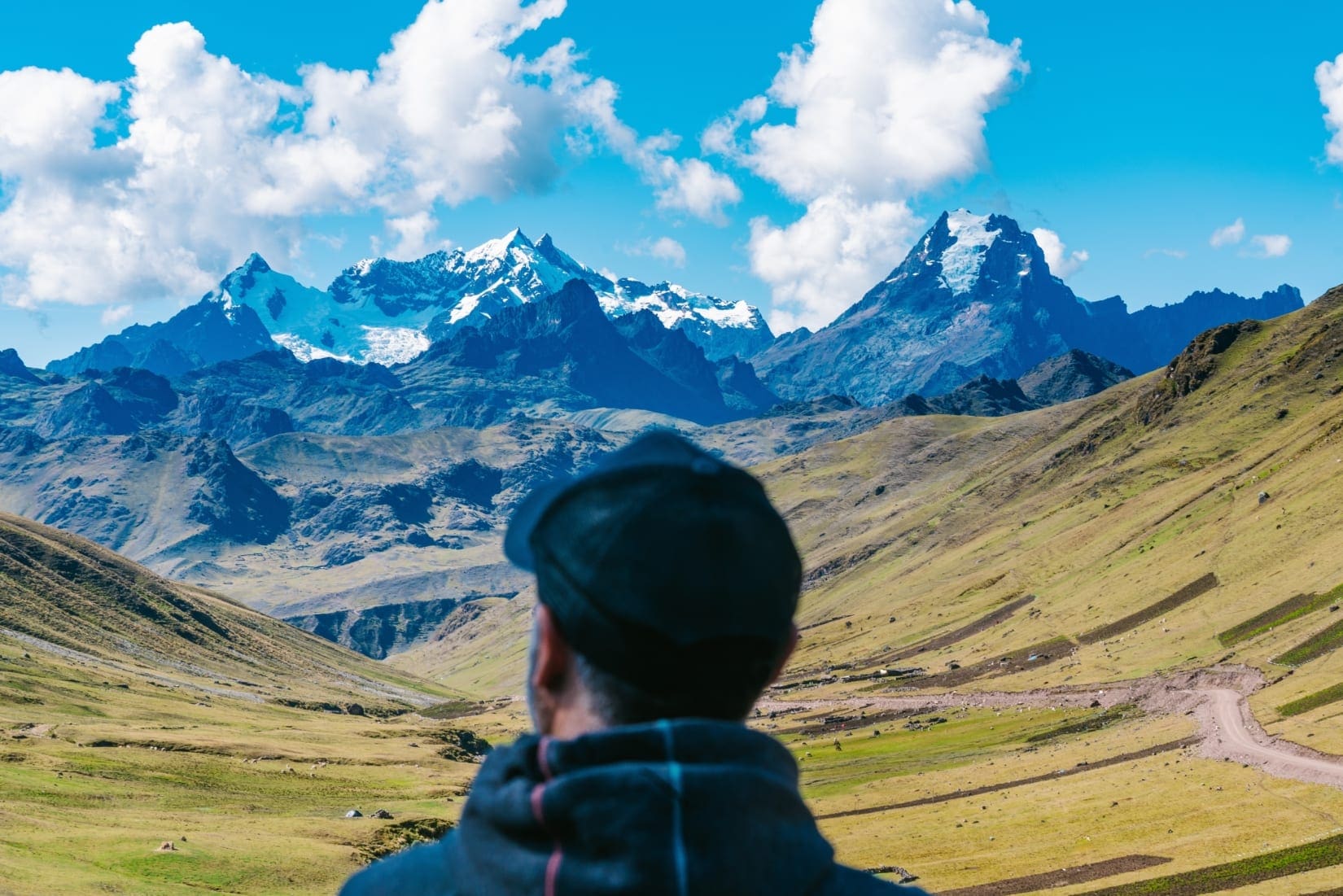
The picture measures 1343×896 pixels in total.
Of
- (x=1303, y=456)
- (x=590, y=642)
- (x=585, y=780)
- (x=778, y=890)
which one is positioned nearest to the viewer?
(x=585, y=780)

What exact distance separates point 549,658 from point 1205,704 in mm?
140658

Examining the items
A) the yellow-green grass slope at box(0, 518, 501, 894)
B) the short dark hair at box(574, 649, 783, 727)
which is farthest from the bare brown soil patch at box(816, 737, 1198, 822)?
the short dark hair at box(574, 649, 783, 727)

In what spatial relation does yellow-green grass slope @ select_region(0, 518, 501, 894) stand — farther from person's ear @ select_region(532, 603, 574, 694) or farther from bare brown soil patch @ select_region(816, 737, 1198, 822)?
person's ear @ select_region(532, 603, 574, 694)

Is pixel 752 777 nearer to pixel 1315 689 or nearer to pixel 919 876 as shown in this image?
pixel 919 876

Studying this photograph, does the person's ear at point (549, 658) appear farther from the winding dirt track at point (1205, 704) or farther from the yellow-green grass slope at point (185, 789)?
the winding dirt track at point (1205, 704)

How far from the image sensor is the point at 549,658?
5277mm

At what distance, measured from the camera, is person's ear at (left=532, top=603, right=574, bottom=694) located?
524 centimetres

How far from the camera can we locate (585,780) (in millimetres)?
4445

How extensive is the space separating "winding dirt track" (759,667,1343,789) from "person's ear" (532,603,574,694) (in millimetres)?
99521

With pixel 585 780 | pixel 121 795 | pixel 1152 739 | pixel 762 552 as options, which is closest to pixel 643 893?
pixel 585 780

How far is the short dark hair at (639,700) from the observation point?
5137 millimetres

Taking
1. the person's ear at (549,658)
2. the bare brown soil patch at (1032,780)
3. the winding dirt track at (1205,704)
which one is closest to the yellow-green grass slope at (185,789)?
the bare brown soil patch at (1032,780)

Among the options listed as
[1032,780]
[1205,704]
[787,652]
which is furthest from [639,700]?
[1205,704]

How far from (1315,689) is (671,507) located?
132 m
